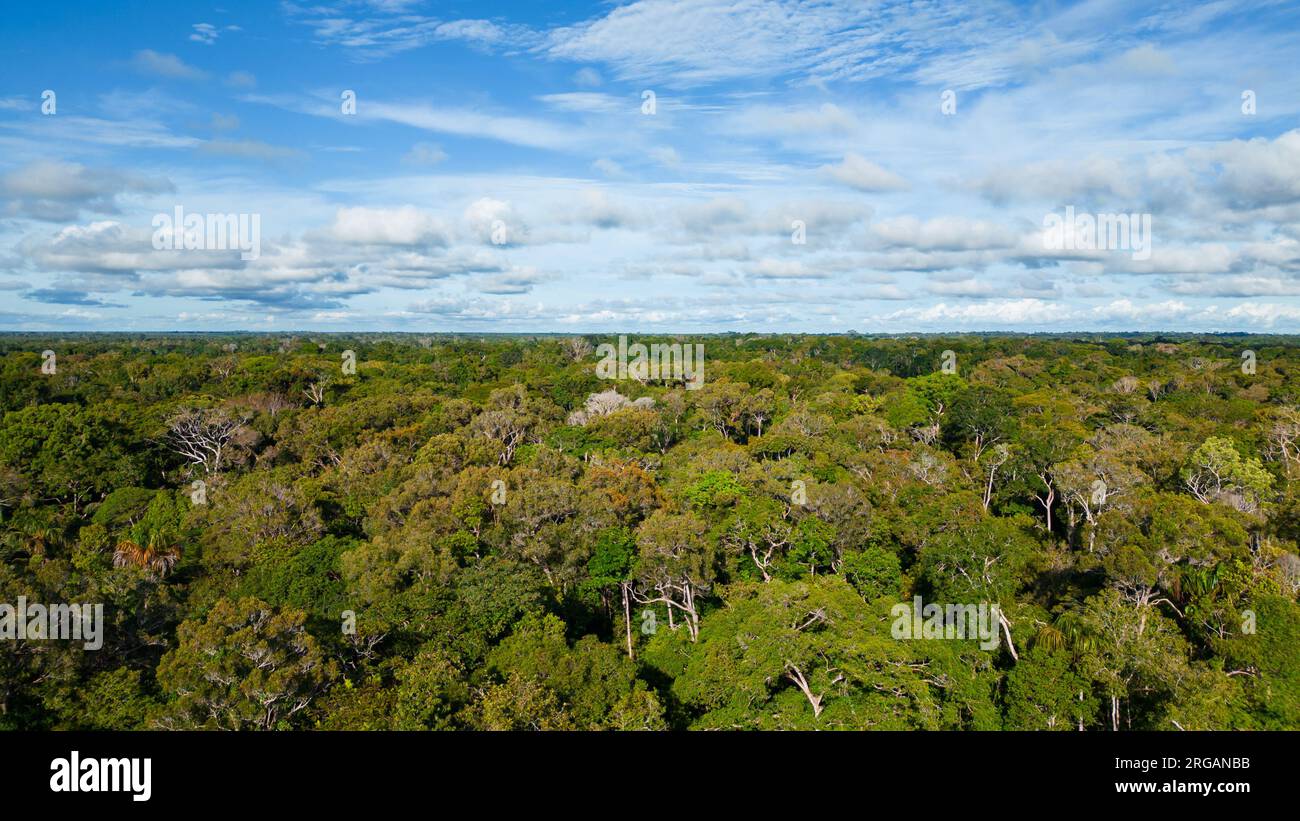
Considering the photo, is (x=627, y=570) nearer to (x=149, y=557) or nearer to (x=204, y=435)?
(x=149, y=557)

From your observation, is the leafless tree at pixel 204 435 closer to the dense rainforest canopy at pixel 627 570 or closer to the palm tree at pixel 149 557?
the dense rainforest canopy at pixel 627 570

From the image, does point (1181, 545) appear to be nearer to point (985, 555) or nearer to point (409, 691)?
point (985, 555)

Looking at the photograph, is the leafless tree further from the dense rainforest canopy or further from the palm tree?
the palm tree

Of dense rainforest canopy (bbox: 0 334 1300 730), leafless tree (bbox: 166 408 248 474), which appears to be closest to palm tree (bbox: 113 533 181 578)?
dense rainforest canopy (bbox: 0 334 1300 730)

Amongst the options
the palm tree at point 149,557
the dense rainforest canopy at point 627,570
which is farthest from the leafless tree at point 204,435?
the palm tree at point 149,557

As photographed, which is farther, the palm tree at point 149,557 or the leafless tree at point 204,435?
the leafless tree at point 204,435

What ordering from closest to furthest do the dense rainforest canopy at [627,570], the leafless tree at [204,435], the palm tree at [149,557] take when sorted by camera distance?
the dense rainforest canopy at [627,570], the palm tree at [149,557], the leafless tree at [204,435]

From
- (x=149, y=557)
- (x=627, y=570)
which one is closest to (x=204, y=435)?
(x=149, y=557)
